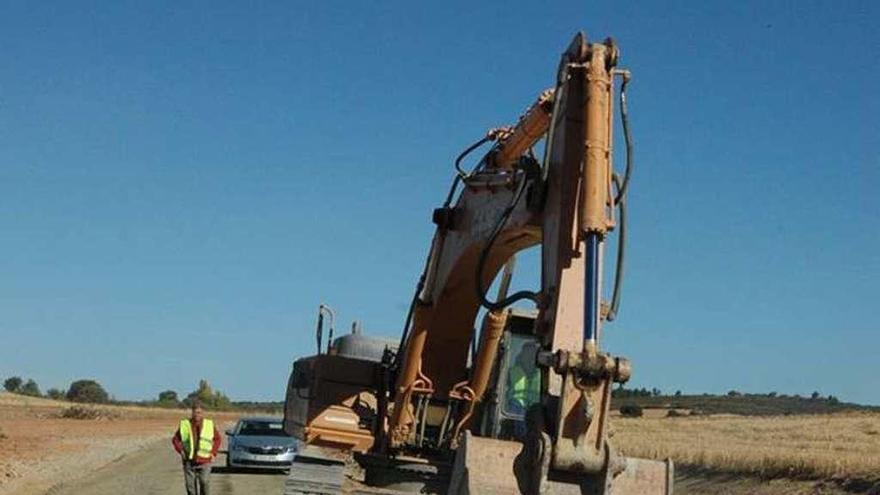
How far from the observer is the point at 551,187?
11750 mm

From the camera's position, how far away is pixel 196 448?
21.3m

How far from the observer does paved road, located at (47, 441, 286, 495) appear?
85.7ft

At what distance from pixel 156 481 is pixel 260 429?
15.3ft

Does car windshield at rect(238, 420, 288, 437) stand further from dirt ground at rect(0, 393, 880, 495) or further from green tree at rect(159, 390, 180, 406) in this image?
green tree at rect(159, 390, 180, 406)

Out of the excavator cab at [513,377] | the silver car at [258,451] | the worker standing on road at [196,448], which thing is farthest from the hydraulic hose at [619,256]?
the silver car at [258,451]

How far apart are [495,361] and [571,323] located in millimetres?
5429

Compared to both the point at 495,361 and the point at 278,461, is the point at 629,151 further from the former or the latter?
the point at 278,461

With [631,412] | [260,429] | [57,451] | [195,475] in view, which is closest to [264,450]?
[260,429]

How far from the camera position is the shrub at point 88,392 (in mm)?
154625

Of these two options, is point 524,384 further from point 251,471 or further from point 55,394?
point 55,394

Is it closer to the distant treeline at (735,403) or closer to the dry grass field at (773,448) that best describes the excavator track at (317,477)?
the dry grass field at (773,448)

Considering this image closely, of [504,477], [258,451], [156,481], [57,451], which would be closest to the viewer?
[504,477]

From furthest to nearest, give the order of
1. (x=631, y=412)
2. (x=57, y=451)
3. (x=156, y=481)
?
(x=631, y=412) → (x=57, y=451) → (x=156, y=481)

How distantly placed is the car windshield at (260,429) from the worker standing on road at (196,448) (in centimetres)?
1136
